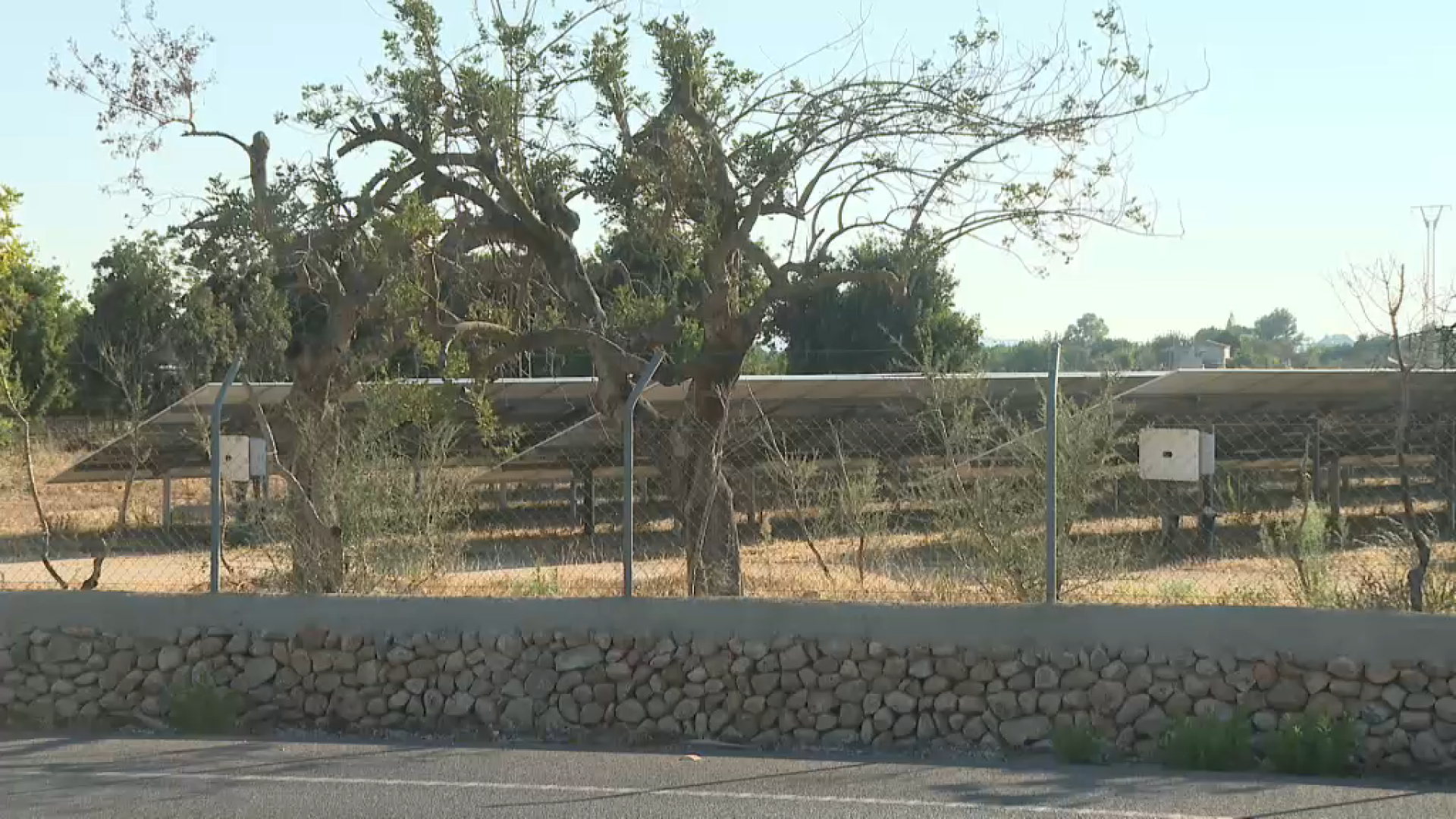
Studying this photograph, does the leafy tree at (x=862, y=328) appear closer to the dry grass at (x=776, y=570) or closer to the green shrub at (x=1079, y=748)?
the dry grass at (x=776, y=570)

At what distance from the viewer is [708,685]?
886 cm

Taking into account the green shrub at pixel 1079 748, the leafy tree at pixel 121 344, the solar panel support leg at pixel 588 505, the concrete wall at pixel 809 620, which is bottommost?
the green shrub at pixel 1079 748

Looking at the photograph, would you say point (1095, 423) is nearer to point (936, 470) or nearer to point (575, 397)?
point (936, 470)

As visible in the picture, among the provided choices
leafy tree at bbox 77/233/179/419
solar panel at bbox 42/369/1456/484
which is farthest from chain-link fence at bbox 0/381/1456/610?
leafy tree at bbox 77/233/179/419

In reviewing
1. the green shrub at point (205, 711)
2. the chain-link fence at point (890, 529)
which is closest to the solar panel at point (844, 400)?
the chain-link fence at point (890, 529)

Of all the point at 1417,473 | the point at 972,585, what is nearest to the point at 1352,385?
the point at 1417,473

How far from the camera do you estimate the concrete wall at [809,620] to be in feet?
Result: 26.3

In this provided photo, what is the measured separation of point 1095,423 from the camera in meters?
11.0

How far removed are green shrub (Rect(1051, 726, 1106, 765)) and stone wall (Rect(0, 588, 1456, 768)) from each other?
14 cm

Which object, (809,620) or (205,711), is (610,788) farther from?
(205,711)

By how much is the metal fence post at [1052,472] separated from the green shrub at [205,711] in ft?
16.4

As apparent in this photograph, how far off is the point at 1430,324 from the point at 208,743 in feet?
29.7

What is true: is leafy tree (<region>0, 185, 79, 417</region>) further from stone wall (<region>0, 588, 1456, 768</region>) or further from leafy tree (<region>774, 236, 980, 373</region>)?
stone wall (<region>0, 588, 1456, 768</region>)

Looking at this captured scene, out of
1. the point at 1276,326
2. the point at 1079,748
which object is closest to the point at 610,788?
the point at 1079,748
